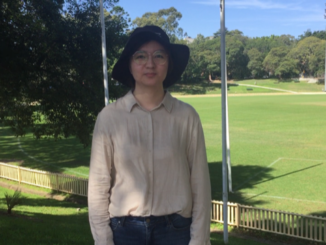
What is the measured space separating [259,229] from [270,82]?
79.9 m

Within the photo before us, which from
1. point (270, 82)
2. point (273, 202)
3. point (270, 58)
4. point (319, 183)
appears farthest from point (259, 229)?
point (270, 58)

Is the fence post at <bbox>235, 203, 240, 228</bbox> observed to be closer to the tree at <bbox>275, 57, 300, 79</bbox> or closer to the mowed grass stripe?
the mowed grass stripe

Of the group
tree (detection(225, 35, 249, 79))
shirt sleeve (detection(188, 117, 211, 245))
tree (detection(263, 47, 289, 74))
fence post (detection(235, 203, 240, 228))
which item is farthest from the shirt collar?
tree (detection(263, 47, 289, 74))

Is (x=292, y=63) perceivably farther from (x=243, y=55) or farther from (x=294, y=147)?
(x=294, y=147)

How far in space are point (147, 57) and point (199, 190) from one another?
2.47 feet

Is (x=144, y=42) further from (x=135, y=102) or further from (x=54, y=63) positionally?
(x=54, y=63)

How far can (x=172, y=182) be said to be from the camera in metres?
1.93

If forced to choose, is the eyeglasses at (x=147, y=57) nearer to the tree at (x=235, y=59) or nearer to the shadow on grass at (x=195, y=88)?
the shadow on grass at (x=195, y=88)

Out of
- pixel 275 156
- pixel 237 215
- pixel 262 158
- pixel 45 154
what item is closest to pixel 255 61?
pixel 275 156

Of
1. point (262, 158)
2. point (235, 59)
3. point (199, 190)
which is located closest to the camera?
point (199, 190)

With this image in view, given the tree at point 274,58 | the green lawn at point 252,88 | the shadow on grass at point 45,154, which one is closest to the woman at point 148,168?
the shadow on grass at point 45,154

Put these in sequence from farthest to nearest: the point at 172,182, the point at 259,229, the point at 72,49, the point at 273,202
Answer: the point at 273,202 → the point at 72,49 → the point at 259,229 → the point at 172,182

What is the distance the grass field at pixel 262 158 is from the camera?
40.7 ft

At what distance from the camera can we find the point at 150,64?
197 centimetres
